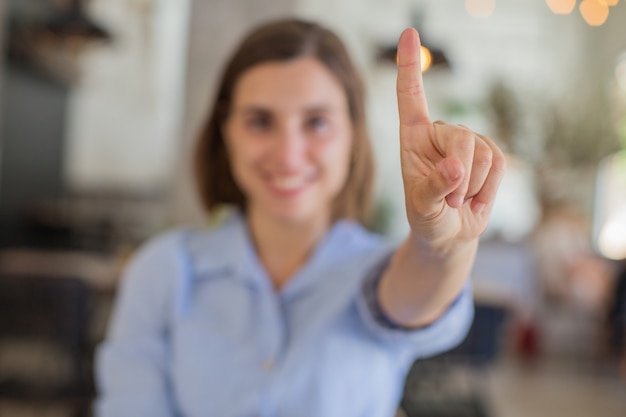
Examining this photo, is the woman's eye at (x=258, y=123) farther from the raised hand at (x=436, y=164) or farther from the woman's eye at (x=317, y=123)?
the raised hand at (x=436, y=164)

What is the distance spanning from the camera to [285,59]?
88cm

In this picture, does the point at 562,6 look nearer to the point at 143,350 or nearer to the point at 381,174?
the point at 381,174

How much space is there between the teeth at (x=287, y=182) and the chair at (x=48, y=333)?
188 centimetres

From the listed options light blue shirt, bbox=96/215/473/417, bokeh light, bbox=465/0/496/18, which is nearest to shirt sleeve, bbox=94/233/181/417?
light blue shirt, bbox=96/215/473/417

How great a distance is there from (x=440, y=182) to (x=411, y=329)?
36 centimetres

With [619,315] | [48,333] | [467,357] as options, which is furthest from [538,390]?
[48,333]

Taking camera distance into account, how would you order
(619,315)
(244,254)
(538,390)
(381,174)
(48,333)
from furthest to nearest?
(538,390), (619,315), (48,333), (381,174), (244,254)

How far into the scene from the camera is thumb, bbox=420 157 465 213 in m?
0.48

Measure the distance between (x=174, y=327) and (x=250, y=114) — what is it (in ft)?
0.90

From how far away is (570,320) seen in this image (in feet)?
17.6

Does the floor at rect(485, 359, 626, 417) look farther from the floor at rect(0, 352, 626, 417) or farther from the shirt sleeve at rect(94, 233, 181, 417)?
the shirt sleeve at rect(94, 233, 181, 417)

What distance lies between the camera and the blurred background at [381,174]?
2490 millimetres

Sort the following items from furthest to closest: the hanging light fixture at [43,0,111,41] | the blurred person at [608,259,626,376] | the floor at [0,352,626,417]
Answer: the blurred person at [608,259,626,376], the hanging light fixture at [43,0,111,41], the floor at [0,352,626,417]

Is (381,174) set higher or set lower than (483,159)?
lower
